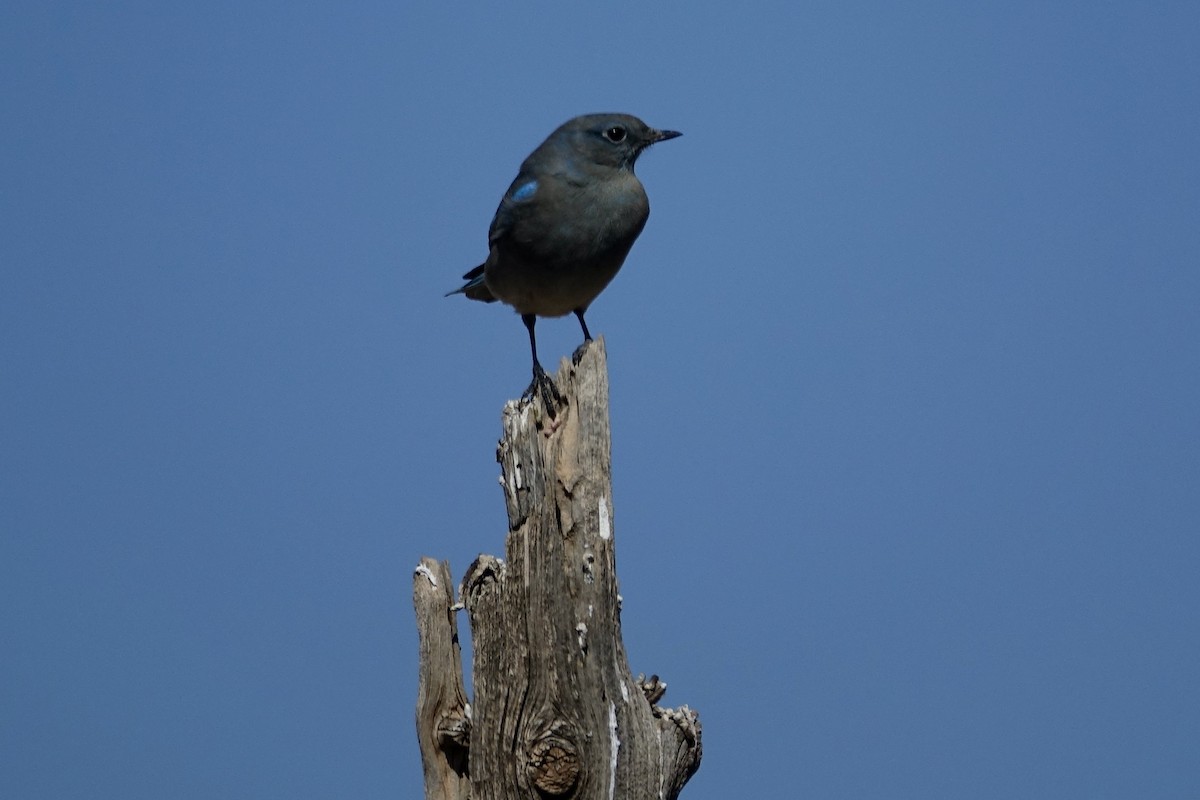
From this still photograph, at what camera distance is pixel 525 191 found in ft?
27.8

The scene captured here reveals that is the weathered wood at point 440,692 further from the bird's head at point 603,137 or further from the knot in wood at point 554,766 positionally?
the bird's head at point 603,137

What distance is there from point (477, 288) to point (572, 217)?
5.04 ft

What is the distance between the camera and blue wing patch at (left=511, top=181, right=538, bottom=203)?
842 cm

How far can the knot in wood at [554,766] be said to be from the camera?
6.42m

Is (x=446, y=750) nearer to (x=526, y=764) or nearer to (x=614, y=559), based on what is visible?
(x=526, y=764)

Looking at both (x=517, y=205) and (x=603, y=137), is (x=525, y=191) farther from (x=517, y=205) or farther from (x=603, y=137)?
(x=603, y=137)

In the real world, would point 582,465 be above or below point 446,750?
above

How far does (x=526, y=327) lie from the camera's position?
8797 millimetres

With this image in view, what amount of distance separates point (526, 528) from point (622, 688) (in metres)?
0.91

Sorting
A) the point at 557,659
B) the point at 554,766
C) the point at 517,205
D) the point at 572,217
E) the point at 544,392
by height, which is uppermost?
the point at 517,205

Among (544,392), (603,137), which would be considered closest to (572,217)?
(603,137)

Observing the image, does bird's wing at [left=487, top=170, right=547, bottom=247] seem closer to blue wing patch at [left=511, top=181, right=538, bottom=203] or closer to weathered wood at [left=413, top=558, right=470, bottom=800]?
blue wing patch at [left=511, top=181, right=538, bottom=203]

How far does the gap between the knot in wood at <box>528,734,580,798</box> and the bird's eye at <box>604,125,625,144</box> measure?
3.78 meters

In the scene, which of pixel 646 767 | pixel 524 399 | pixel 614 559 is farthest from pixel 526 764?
pixel 524 399
